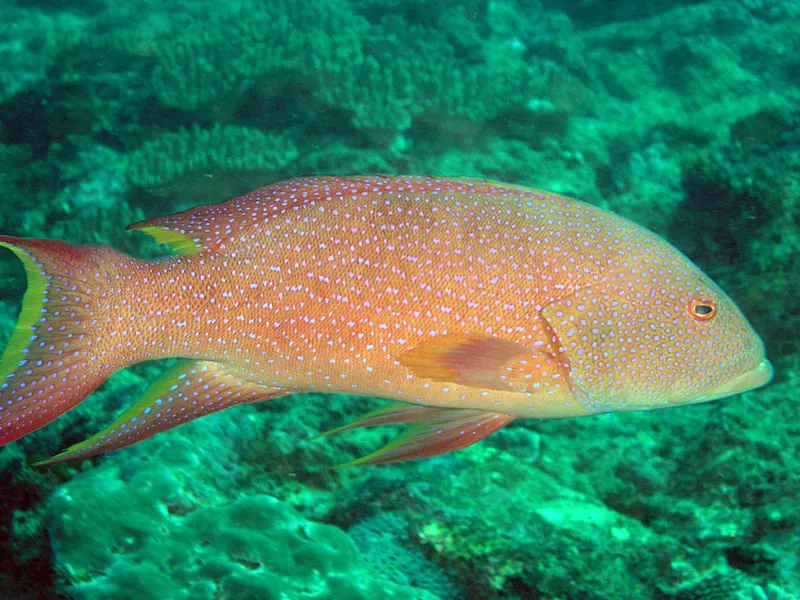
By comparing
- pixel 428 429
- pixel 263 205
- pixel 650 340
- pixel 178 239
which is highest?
pixel 263 205

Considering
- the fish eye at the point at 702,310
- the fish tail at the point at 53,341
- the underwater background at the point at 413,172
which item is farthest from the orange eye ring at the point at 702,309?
the fish tail at the point at 53,341

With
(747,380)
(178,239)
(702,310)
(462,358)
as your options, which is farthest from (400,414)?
(747,380)

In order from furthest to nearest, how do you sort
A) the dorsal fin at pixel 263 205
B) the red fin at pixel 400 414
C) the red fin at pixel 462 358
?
the red fin at pixel 400 414 → the dorsal fin at pixel 263 205 → the red fin at pixel 462 358

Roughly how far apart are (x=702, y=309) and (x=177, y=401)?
2.59 meters

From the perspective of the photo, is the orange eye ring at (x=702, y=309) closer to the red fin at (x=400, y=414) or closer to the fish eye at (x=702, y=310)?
the fish eye at (x=702, y=310)

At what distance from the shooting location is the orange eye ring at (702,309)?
8.40 ft

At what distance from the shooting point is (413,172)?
5648mm

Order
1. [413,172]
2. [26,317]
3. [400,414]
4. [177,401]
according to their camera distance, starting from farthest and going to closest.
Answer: [413,172] < [400,414] < [177,401] < [26,317]

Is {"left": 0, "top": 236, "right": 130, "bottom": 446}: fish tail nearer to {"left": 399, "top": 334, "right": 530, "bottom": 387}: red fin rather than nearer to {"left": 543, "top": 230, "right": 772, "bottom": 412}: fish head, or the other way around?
{"left": 399, "top": 334, "right": 530, "bottom": 387}: red fin

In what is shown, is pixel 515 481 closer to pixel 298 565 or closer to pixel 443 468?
pixel 443 468

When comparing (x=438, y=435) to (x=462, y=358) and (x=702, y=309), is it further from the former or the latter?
(x=702, y=309)

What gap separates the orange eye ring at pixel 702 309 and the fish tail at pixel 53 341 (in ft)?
8.96

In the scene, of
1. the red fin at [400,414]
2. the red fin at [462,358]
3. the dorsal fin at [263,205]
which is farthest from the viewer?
the red fin at [400,414]

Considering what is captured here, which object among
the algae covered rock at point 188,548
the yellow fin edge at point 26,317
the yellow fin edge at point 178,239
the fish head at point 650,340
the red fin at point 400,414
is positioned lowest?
the algae covered rock at point 188,548
